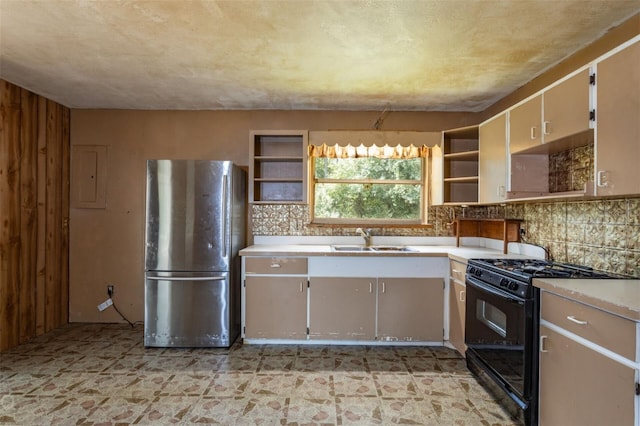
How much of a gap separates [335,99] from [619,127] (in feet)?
7.70

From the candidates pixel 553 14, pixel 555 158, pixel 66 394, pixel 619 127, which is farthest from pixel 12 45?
pixel 555 158

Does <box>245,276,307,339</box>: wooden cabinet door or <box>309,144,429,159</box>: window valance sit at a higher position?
<box>309,144,429,159</box>: window valance

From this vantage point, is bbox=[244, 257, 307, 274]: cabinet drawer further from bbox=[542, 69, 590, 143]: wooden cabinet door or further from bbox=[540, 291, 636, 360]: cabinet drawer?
bbox=[542, 69, 590, 143]: wooden cabinet door

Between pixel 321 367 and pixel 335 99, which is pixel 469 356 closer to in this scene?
pixel 321 367

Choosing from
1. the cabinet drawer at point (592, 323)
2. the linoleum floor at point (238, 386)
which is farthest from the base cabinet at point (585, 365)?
the linoleum floor at point (238, 386)

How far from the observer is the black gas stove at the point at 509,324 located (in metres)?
1.96

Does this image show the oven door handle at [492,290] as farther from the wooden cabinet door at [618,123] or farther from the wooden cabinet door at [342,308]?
the wooden cabinet door at [342,308]

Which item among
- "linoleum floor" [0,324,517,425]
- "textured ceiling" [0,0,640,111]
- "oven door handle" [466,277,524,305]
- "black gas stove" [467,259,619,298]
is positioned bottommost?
"linoleum floor" [0,324,517,425]

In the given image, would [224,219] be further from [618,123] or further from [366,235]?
[618,123]

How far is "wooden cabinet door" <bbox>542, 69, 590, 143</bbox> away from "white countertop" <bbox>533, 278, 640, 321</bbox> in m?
0.81

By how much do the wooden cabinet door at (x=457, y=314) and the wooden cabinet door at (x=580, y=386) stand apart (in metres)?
1.02

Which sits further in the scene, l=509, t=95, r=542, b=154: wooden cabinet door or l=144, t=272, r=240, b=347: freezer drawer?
l=144, t=272, r=240, b=347: freezer drawer

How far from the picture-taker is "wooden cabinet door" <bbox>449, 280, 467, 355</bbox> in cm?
292

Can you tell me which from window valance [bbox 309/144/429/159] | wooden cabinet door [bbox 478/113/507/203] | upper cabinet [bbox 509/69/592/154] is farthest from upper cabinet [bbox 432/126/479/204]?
upper cabinet [bbox 509/69/592/154]
